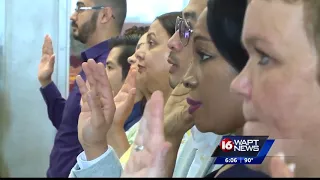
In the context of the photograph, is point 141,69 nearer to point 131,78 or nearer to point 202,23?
point 131,78

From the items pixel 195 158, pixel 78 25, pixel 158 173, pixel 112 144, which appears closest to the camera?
pixel 158 173

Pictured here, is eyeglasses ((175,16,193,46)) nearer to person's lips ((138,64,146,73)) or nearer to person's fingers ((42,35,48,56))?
person's lips ((138,64,146,73))

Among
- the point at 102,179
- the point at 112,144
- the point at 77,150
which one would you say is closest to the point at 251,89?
the point at 102,179

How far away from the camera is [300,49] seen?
385mm

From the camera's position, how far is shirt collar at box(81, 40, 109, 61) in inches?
30.2

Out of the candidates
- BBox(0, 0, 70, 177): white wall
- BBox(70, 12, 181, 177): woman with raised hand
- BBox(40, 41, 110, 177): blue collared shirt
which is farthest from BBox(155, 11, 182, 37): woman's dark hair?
BBox(0, 0, 70, 177): white wall

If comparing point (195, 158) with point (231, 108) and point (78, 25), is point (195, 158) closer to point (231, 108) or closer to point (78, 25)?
point (231, 108)

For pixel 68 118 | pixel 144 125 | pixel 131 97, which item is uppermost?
pixel 144 125

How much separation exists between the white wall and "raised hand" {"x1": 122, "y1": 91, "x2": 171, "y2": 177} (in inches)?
16.9

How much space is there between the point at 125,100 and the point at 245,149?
304mm

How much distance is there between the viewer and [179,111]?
1.92 ft

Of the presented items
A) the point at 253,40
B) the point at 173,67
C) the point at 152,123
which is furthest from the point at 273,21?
the point at 173,67

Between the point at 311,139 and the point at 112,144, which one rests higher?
the point at 311,139

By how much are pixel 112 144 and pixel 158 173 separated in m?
0.28
